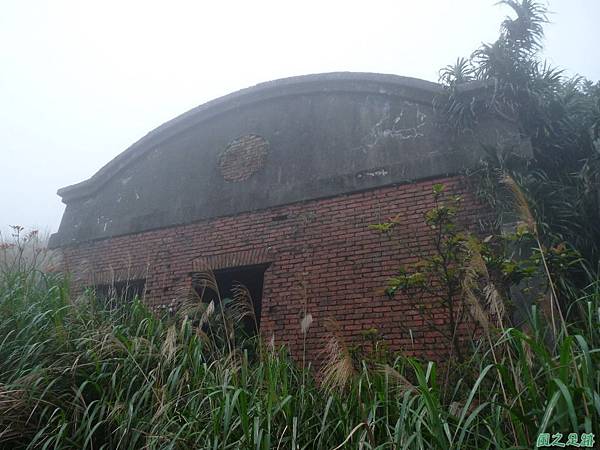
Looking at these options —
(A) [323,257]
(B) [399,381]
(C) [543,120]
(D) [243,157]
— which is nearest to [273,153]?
(D) [243,157]

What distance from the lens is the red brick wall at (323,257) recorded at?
5.51m

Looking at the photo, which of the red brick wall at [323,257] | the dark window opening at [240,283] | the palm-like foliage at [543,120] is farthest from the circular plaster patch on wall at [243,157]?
the palm-like foliage at [543,120]

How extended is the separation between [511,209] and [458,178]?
0.79 m

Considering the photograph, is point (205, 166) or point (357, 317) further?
point (205, 166)

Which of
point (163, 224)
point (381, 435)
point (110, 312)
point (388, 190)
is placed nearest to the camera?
point (381, 435)

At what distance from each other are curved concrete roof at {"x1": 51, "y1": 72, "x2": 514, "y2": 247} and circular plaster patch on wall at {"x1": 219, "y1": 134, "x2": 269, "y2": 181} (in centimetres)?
2

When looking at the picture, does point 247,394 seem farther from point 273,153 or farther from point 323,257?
point 273,153

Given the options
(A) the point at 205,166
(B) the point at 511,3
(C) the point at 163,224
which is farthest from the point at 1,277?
(B) the point at 511,3

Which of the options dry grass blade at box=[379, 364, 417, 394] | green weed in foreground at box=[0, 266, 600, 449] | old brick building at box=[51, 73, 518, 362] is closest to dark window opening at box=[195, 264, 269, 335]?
old brick building at box=[51, 73, 518, 362]

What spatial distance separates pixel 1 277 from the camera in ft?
17.2

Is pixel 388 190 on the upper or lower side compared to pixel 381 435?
upper

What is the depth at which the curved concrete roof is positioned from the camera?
629 centimetres

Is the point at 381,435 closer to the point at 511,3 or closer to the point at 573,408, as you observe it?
the point at 573,408

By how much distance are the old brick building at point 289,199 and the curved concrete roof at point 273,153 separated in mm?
20
